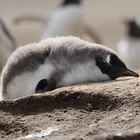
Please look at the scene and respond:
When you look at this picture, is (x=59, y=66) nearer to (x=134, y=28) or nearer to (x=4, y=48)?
(x=4, y=48)

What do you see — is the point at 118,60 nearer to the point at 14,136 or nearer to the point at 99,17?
the point at 14,136

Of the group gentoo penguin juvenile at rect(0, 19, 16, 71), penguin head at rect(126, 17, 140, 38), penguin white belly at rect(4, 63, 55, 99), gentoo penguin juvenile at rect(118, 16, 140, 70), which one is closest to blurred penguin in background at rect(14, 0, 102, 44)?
gentoo penguin juvenile at rect(118, 16, 140, 70)

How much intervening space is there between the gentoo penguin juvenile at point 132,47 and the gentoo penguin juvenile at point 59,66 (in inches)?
314

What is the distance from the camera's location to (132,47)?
13039mm

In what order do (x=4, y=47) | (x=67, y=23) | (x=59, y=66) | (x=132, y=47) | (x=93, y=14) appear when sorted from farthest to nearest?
1. (x=93, y=14)
2. (x=132, y=47)
3. (x=67, y=23)
4. (x=4, y=47)
5. (x=59, y=66)

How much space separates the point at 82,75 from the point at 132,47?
8.91 metres

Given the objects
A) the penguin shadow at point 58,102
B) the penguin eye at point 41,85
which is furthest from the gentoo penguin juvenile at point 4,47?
the penguin shadow at point 58,102

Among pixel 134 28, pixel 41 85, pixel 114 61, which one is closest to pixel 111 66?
pixel 114 61

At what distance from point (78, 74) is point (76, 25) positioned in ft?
25.2

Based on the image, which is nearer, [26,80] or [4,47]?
[26,80]

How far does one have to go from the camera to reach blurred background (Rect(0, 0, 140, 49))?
62.8ft

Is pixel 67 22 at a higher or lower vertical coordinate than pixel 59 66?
higher

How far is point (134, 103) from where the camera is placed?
3.56 meters

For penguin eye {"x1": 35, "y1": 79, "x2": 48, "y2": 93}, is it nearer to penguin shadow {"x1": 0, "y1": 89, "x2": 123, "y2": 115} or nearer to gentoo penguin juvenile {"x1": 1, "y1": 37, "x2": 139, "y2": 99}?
gentoo penguin juvenile {"x1": 1, "y1": 37, "x2": 139, "y2": 99}
